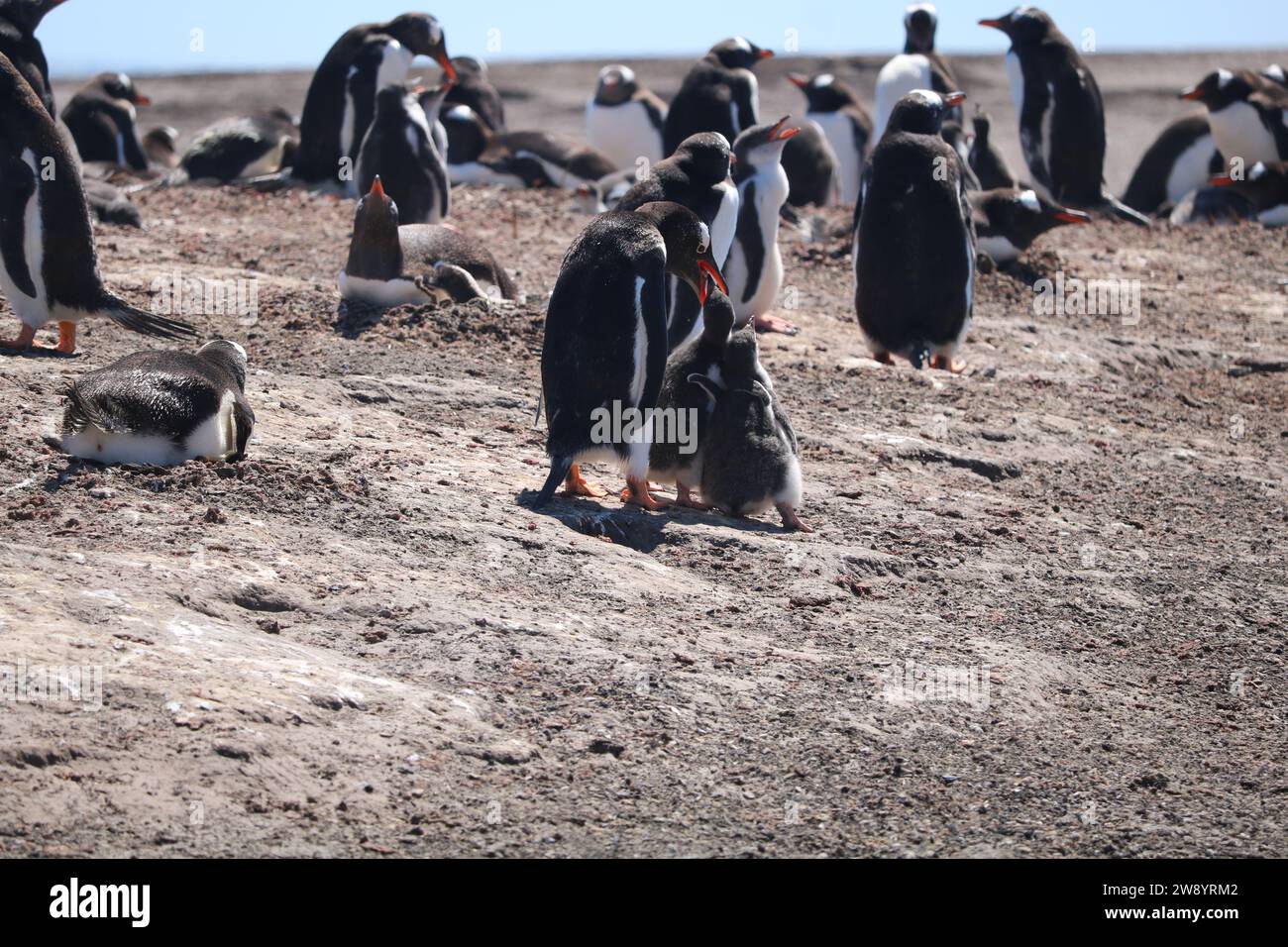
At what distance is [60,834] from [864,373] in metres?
5.36

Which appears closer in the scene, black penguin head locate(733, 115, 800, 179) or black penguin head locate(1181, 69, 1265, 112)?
black penguin head locate(733, 115, 800, 179)

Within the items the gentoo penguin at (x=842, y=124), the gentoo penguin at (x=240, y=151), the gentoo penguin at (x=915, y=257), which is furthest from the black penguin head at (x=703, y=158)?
the gentoo penguin at (x=842, y=124)

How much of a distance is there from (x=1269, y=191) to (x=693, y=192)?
324 inches

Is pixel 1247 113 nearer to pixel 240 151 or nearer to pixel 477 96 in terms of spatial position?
pixel 477 96

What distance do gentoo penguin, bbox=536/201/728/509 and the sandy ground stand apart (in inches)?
8.6

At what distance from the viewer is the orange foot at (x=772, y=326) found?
8.40 metres

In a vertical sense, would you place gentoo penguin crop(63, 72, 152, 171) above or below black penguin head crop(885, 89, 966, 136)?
below

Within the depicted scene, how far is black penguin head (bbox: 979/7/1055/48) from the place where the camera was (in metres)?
13.8

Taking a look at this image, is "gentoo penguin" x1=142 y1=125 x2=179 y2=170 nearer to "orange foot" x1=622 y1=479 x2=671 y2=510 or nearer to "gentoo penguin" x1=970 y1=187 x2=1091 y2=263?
"gentoo penguin" x1=970 y1=187 x2=1091 y2=263

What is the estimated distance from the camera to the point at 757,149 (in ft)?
26.9

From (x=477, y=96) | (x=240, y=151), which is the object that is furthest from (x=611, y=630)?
(x=477, y=96)

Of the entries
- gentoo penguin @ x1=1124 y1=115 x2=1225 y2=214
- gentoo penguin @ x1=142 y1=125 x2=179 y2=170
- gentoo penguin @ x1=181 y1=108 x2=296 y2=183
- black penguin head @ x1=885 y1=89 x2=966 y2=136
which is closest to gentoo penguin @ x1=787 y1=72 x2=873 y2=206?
gentoo penguin @ x1=1124 y1=115 x2=1225 y2=214
